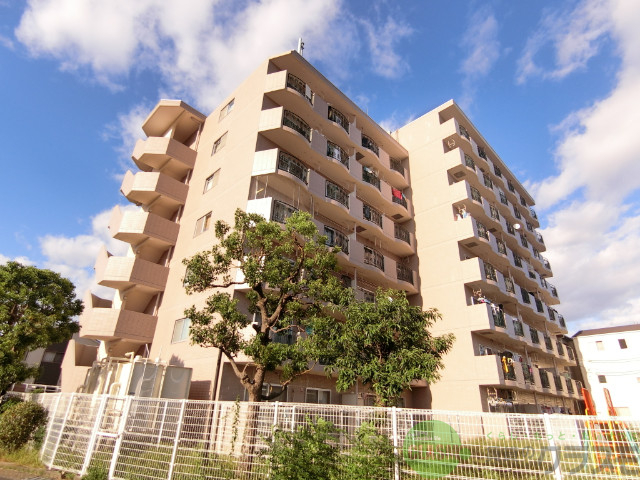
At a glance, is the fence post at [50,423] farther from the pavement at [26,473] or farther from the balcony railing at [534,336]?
the balcony railing at [534,336]

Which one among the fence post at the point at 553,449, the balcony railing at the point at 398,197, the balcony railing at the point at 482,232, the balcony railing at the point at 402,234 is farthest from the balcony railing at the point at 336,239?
the fence post at the point at 553,449

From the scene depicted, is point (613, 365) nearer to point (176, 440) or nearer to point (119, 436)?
point (176, 440)

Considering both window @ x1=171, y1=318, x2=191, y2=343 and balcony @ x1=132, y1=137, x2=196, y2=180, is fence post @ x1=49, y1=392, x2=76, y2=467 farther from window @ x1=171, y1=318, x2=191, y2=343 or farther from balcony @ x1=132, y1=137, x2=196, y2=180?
balcony @ x1=132, y1=137, x2=196, y2=180

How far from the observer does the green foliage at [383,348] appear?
34.7ft

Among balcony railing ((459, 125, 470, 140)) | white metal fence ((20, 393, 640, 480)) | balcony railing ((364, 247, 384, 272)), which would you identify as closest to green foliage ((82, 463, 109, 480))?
white metal fence ((20, 393, 640, 480))

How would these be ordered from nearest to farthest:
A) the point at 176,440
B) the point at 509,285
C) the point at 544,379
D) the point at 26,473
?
the point at 176,440
the point at 26,473
the point at 544,379
the point at 509,285

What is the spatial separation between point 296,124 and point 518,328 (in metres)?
16.9

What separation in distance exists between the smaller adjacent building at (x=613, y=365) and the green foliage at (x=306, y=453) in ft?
108

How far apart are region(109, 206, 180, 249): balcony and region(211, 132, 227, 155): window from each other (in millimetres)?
4656

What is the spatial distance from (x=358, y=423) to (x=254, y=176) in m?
12.3

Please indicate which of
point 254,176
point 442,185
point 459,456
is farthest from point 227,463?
point 442,185

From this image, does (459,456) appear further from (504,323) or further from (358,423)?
(504,323)

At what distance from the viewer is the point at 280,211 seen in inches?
605

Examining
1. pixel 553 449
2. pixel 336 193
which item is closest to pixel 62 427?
pixel 553 449
